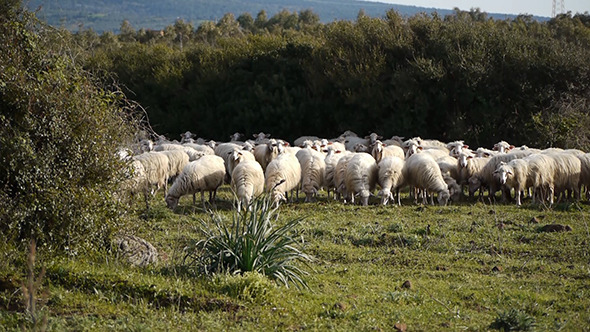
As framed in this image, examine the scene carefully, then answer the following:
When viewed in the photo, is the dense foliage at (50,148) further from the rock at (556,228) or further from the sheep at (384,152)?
the sheep at (384,152)

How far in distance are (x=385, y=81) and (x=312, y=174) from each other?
1178cm

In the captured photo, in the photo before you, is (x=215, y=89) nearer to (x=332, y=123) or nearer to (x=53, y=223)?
(x=332, y=123)

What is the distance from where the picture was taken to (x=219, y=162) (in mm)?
17344

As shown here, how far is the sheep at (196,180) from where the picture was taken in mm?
16391

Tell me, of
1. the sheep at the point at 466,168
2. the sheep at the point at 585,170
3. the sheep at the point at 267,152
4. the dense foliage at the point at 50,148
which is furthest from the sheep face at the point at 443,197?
the dense foliage at the point at 50,148

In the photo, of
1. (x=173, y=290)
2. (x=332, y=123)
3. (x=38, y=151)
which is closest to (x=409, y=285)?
(x=173, y=290)

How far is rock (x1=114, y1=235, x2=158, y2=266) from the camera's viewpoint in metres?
9.94

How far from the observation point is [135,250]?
10.2m

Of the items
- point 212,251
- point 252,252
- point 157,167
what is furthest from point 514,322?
point 157,167

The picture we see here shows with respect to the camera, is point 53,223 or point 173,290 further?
point 53,223

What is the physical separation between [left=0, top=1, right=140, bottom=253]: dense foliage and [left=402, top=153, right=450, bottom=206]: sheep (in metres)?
8.63

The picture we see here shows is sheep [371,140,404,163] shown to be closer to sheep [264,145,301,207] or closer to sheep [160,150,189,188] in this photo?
sheep [264,145,301,207]

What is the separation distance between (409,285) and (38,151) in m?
5.32

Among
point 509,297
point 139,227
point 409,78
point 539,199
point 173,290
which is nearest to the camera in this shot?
point 173,290
